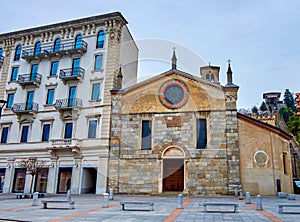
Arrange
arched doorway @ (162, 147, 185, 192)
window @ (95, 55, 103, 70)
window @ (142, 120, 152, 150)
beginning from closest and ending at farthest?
1. arched doorway @ (162, 147, 185, 192)
2. window @ (142, 120, 152, 150)
3. window @ (95, 55, 103, 70)

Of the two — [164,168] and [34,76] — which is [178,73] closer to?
[164,168]

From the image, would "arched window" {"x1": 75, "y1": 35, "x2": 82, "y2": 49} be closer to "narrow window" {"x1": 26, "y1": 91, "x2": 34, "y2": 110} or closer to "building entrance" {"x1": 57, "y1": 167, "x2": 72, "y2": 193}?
"narrow window" {"x1": 26, "y1": 91, "x2": 34, "y2": 110}

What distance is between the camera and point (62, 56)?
99.7 ft

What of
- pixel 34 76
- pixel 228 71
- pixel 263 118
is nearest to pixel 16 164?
pixel 34 76

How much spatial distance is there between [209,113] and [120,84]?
8824mm

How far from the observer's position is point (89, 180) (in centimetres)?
2734

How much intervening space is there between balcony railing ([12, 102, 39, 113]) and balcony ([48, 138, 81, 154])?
463cm

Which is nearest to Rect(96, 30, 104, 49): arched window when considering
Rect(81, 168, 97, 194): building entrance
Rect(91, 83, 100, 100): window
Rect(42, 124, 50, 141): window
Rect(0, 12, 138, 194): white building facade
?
Rect(0, 12, 138, 194): white building facade

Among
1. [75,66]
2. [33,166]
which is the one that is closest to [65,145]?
[33,166]

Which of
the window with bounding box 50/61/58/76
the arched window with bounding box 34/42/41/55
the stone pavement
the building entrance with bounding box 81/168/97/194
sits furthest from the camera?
the arched window with bounding box 34/42/41/55

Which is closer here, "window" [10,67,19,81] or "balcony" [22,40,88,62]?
"balcony" [22,40,88,62]

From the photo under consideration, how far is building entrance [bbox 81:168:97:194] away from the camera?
26391 millimetres

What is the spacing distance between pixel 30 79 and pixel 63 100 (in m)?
5.36

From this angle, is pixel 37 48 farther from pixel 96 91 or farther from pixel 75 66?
pixel 96 91
